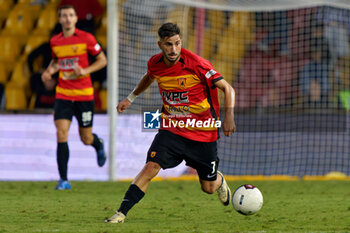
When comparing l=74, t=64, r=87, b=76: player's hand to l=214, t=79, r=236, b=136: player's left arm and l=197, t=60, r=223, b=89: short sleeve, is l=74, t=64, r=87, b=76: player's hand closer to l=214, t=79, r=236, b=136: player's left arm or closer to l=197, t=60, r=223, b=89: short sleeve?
l=197, t=60, r=223, b=89: short sleeve

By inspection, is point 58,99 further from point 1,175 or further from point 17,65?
point 17,65

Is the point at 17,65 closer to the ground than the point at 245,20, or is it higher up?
closer to the ground

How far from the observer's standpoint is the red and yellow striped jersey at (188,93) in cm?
565

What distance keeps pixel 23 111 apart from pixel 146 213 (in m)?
5.14

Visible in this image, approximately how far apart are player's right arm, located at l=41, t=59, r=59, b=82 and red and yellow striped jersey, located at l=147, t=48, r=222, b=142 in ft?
9.75

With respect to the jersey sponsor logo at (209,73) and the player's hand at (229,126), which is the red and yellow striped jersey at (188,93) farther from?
the player's hand at (229,126)

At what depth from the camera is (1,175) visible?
35.3 ft

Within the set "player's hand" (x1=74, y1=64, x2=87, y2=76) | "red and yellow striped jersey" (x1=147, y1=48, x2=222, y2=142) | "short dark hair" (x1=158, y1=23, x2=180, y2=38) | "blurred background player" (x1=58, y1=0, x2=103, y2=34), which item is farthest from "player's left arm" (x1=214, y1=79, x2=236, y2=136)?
"blurred background player" (x1=58, y1=0, x2=103, y2=34)

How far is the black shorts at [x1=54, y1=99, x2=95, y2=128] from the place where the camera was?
8.44 m

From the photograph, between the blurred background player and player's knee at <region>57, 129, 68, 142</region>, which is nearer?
player's knee at <region>57, 129, 68, 142</region>

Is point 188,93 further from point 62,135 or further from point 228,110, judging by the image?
point 62,135

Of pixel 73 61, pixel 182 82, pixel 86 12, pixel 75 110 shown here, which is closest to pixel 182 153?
pixel 182 82

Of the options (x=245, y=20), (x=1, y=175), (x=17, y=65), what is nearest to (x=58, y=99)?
(x=1, y=175)

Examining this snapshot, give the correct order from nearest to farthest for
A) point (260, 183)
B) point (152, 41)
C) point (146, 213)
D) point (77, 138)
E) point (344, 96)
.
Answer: point (146, 213)
point (260, 183)
point (77, 138)
point (152, 41)
point (344, 96)
